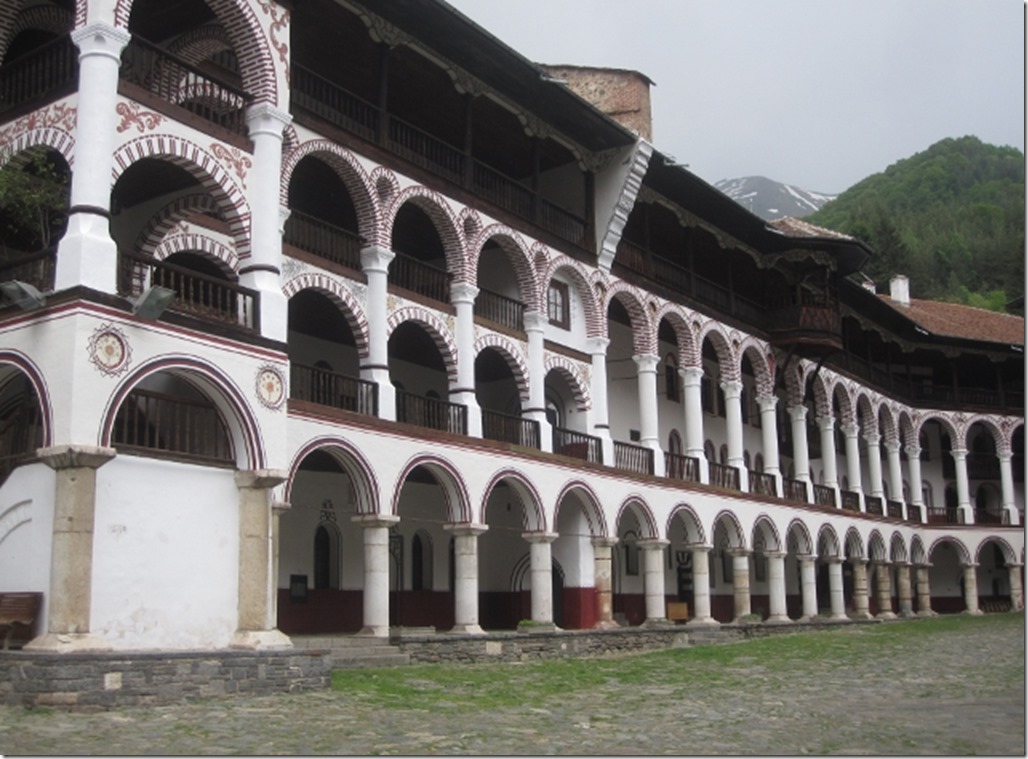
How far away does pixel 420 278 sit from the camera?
23.0m

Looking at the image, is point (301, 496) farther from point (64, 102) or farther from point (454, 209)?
point (64, 102)

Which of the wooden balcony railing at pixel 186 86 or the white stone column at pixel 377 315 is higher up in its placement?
the wooden balcony railing at pixel 186 86

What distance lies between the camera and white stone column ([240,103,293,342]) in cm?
1593

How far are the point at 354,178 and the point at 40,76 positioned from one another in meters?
5.79

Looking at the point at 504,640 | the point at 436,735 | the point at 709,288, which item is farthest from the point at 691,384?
the point at 436,735

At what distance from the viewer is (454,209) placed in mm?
22734

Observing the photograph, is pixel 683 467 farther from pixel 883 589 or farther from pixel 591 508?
pixel 883 589

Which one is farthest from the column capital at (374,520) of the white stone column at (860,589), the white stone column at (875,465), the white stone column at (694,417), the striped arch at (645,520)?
the white stone column at (875,465)

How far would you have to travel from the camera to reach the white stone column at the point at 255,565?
14781 millimetres

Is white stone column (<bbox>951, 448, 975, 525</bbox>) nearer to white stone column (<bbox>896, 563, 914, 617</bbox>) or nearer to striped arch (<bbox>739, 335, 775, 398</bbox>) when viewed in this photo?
white stone column (<bbox>896, 563, 914, 617</bbox>)

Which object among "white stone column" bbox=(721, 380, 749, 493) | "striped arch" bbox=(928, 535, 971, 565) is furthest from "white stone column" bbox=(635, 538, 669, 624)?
"striped arch" bbox=(928, 535, 971, 565)

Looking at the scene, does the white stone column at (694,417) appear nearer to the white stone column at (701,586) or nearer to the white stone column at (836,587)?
the white stone column at (701,586)

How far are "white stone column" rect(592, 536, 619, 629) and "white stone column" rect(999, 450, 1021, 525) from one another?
23.9m

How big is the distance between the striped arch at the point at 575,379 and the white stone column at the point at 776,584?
30.5ft
